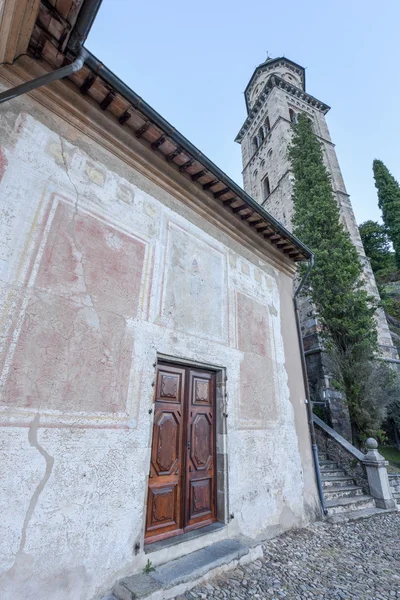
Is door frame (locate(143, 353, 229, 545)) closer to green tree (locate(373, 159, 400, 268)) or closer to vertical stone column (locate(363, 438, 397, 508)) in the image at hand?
vertical stone column (locate(363, 438, 397, 508))

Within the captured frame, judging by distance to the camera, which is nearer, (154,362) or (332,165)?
(154,362)

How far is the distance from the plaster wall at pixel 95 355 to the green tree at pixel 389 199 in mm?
19011

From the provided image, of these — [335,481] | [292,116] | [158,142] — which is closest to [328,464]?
[335,481]

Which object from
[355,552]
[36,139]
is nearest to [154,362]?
[36,139]

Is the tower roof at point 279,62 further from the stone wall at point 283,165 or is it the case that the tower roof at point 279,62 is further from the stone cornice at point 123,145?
the stone cornice at point 123,145

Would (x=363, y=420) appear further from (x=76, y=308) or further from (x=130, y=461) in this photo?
(x=76, y=308)

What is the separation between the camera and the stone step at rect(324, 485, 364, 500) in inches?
236

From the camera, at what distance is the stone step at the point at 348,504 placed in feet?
18.3

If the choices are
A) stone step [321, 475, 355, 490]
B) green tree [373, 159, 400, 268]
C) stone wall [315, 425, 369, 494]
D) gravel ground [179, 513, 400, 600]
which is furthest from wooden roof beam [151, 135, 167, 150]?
green tree [373, 159, 400, 268]

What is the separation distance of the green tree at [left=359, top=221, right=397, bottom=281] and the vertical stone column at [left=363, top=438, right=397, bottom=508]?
17.1 m

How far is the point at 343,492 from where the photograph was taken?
20.4ft

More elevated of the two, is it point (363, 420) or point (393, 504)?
point (363, 420)

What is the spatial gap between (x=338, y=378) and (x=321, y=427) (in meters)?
1.52

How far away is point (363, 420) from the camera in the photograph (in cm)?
785
